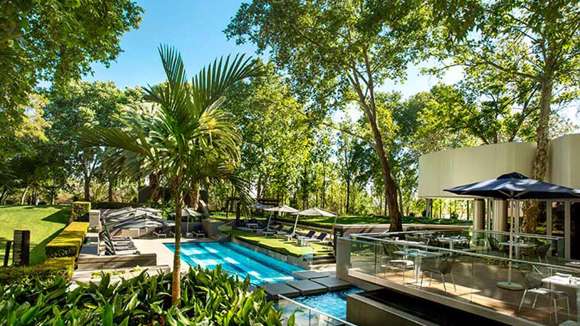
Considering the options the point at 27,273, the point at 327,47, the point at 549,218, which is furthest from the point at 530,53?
the point at 27,273

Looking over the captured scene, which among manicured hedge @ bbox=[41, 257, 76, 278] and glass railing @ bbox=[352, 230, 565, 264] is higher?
glass railing @ bbox=[352, 230, 565, 264]

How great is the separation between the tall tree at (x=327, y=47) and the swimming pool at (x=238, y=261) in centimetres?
608

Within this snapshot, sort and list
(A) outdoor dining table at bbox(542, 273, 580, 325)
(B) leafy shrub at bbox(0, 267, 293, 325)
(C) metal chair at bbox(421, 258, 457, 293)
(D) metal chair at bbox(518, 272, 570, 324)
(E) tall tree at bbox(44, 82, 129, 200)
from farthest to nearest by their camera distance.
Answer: (E) tall tree at bbox(44, 82, 129, 200)
(C) metal chair at bbox(421, 258, 457, 293)
(D) metal chair at bbox(518, 272, 570, 324)
(A) outdoor dining table at bbox(542, 273, 580, 325)
(B) leafy shrub at bbox(0, 267, 293, 325)

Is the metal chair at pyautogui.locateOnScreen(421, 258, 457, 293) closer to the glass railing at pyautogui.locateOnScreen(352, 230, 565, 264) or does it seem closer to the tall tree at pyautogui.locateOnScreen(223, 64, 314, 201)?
the glass railing at pyautogui.locateOnScreen(352, 230, 565, 264)

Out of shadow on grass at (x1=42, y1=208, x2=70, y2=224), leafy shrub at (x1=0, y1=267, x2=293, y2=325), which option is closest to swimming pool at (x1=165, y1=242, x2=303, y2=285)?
shadow on grass at (x1=42, y1=208, x2=70, y2=224)

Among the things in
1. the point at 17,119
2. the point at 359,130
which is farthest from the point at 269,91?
the point at 17,119

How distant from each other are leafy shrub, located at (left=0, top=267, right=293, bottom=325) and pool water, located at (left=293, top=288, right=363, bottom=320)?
499 cm

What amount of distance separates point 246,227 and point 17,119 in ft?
53.8

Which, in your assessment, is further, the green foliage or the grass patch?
the green foliage

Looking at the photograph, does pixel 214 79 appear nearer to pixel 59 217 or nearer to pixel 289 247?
pixel 289 247

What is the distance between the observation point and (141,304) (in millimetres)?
4977

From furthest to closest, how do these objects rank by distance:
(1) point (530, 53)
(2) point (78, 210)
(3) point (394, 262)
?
(2) point (78, 210)
(1) point (530, 53)
(3) point (394, 262)

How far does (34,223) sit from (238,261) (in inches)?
464

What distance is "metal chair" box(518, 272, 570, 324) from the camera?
20.5ft
